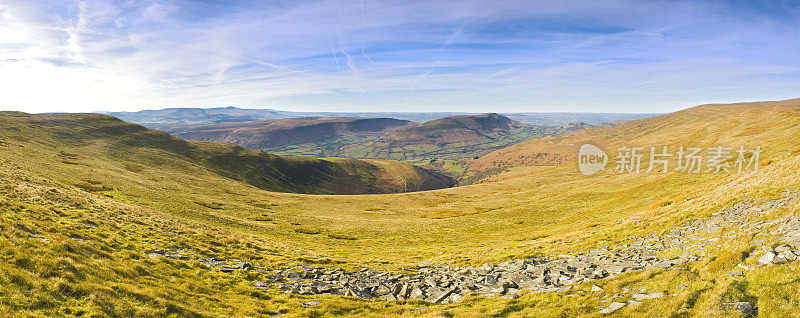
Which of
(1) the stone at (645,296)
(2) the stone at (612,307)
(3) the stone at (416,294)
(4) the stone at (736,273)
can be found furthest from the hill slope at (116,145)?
(4) the stone at (736,273)

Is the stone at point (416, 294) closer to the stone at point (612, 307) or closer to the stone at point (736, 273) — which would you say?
the stone at point (612, 307)

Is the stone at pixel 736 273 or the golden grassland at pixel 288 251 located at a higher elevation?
the stone at pixel 736 273

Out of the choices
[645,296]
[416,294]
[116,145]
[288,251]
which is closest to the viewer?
[645,296]

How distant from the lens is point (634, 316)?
13719 mm

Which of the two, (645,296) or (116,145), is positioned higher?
(116,145)

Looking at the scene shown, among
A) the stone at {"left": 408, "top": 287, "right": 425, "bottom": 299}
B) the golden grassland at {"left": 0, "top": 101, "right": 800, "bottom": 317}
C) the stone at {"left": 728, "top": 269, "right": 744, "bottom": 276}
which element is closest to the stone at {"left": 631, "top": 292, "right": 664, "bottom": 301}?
the golden grassland at {"left": 0, "top": 101, "right": 800, "bottom": 317}

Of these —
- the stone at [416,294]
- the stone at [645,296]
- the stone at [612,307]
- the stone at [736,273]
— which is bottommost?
the stone at [416,294]

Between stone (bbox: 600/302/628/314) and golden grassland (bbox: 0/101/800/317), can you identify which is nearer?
golden grassland (bbox: 0/101/800/317)

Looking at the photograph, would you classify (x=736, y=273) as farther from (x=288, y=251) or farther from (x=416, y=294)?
(x=288, y=251)

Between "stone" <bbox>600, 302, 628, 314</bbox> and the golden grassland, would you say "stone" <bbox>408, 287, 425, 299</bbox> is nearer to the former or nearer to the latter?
the golden grassland

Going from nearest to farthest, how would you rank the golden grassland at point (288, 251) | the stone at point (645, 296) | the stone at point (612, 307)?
the golden grassland at point (288, 251), the stone at point (612, 307), the stone at point (645, 296)

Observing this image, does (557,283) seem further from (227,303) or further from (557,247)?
(227,303)

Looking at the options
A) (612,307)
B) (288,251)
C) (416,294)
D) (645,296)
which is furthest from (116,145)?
(645,296)

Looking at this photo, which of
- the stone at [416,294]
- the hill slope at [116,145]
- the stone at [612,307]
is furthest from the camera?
the hill slope at [116,145]
